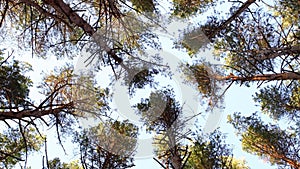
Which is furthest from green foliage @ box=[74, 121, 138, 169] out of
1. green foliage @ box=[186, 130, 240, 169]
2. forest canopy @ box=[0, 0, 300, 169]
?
green foliage @ box=[186, 130, 240, 169]

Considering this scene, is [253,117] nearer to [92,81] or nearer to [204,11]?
[204,11]

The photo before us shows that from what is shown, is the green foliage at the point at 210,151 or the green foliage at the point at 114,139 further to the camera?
the green foliage at the point at 210,151

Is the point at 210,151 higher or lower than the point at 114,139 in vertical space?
lower

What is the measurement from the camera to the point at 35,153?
28.6ft

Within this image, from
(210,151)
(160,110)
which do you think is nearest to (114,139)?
(160,110)

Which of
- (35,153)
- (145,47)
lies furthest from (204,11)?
(35,153)

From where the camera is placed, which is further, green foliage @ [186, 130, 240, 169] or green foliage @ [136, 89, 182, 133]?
green foliage @ [186, 130, 240, 169]

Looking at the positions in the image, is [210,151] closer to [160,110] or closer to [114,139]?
[160,110]

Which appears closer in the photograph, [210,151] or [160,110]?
[160,110]

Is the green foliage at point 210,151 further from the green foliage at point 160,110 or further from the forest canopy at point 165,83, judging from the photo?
the green foliage at point 160,110

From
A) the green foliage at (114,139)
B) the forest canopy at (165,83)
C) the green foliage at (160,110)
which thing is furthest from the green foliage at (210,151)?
the green foliage at (114,139)

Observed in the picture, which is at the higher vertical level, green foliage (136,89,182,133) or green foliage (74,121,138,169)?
green foliage (136,89,182,133)

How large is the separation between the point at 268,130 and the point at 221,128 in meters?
1.42

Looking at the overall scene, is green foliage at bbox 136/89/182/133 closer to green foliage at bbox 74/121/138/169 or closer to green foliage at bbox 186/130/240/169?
green foliage at bbox 74/121/138/169
